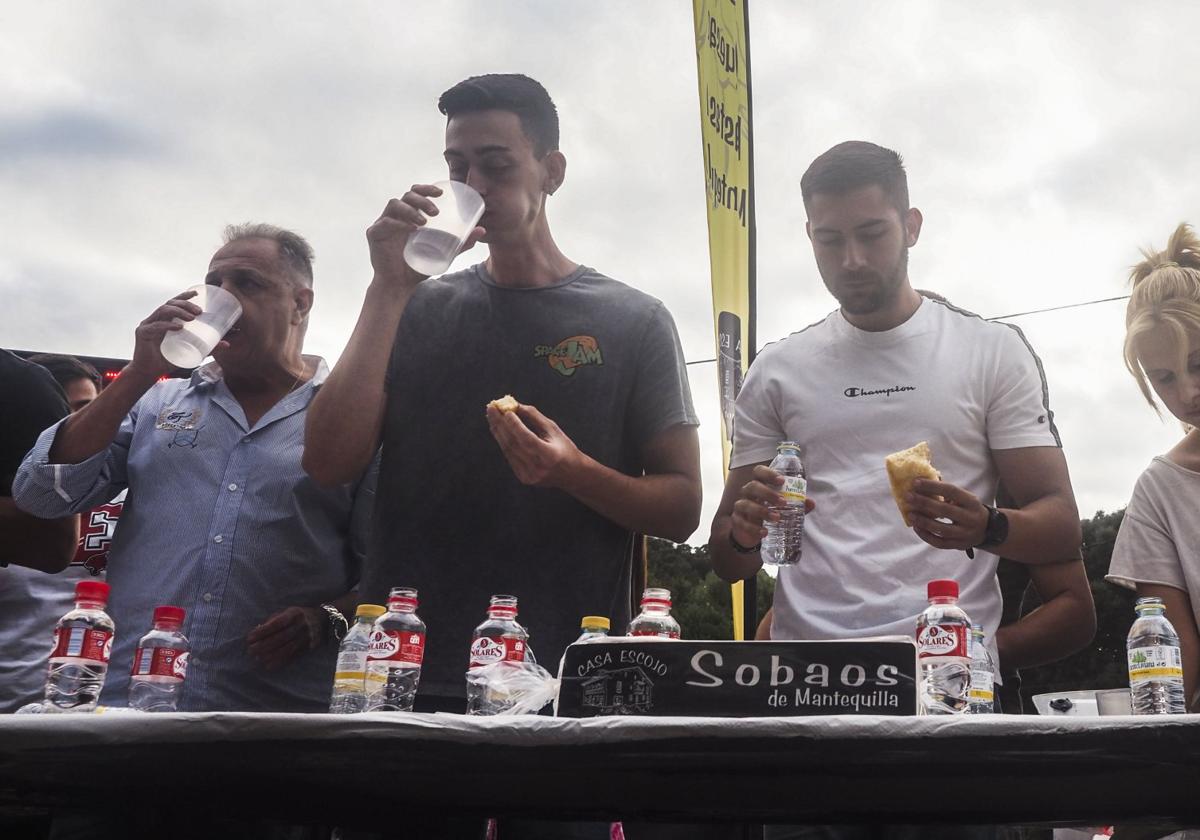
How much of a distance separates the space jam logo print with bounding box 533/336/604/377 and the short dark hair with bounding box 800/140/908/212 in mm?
653

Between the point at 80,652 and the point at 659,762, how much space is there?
Result: 1198 millimetres

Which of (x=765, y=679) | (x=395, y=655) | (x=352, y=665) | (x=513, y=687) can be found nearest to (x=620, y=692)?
(x=765, y=679)

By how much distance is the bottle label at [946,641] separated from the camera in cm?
177

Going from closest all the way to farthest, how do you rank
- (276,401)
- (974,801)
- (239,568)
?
(974,801), (239,568), (276,401)

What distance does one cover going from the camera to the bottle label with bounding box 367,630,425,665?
6.30 ft

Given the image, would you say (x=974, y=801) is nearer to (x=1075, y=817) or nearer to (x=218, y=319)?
(x=1075, y=817)

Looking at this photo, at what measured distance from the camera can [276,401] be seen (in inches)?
119

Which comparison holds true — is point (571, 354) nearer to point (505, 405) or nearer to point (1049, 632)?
point (505, 405)

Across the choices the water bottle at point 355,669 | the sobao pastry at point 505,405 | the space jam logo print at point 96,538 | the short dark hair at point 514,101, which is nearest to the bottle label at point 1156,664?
the sobao pastry at point 505,405

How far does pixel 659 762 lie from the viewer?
1332 mm

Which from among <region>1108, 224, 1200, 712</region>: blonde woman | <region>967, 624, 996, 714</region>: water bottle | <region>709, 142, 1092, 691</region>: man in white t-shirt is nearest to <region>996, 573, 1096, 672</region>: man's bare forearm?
<region>709, 142, 1092, 691</region>: man in white t-shirt

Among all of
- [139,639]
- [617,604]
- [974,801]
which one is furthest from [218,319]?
[974,801]

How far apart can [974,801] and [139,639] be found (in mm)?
1895

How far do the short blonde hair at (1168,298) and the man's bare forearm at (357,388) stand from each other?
172 cm
